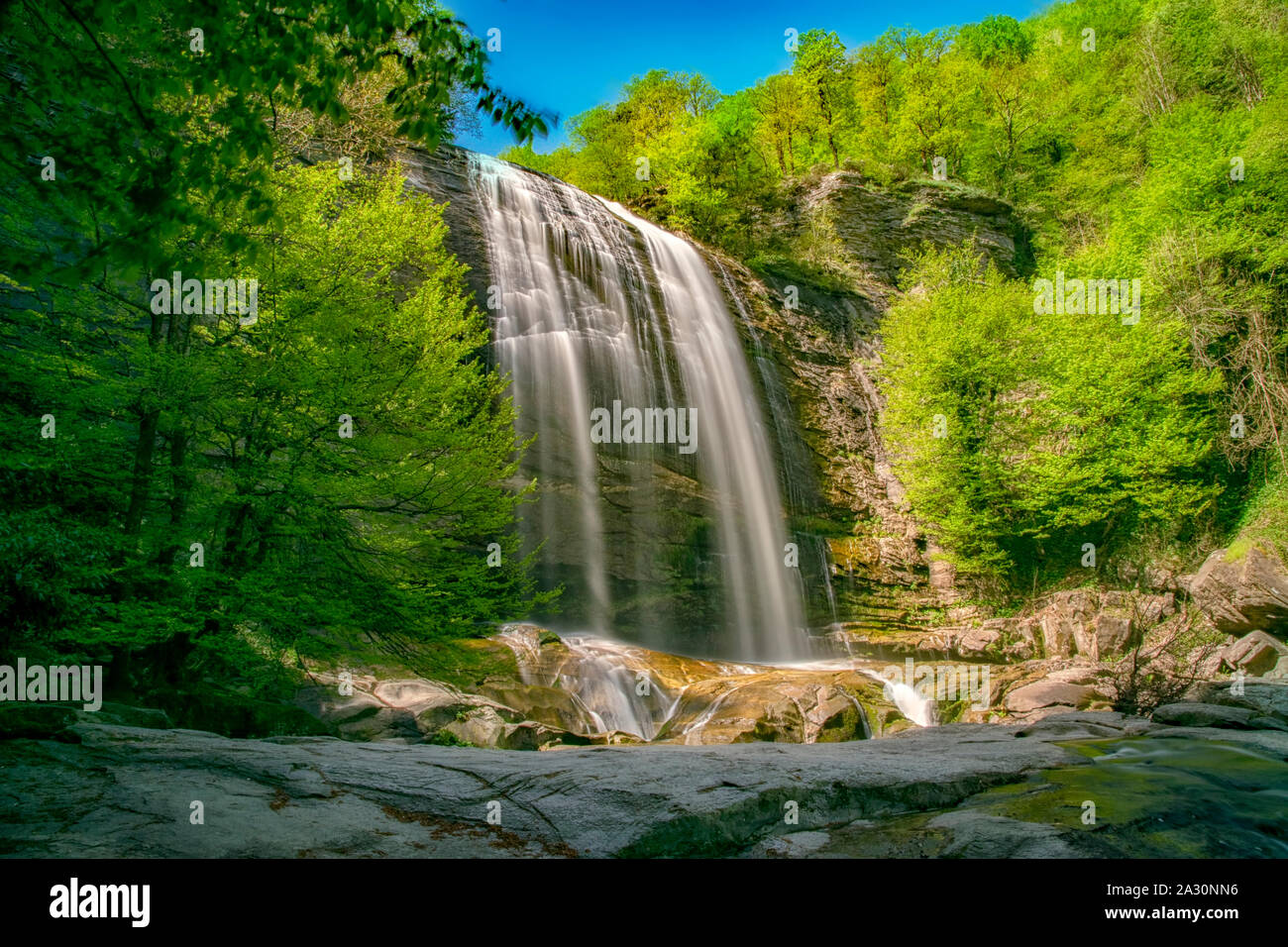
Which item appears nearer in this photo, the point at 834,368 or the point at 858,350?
the point at 834,368

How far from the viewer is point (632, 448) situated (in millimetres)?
20438

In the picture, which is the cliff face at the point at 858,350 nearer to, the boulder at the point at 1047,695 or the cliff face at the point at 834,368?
the cliff face at the point at 834,368

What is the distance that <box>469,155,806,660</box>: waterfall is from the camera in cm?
1898

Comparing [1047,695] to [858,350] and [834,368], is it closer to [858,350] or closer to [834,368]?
[834,368]

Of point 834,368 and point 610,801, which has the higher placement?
point 834,368

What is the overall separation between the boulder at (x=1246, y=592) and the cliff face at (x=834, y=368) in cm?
779

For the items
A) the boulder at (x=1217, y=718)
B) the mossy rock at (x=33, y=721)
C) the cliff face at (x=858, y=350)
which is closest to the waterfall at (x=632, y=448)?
the cliff face at (x=858, y=350)

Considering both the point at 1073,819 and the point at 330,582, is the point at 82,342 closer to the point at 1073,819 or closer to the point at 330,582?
the point at 330,582

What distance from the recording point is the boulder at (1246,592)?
15.3m

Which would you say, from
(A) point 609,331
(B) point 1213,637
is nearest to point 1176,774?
(B) point 1213,637

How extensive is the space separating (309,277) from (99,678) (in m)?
5.89

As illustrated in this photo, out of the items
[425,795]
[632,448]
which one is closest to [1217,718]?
[425,795]

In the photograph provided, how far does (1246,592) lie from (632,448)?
15442 mm

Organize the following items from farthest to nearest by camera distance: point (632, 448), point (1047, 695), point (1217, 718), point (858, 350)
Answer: point (858, 350)
point (632, 448)
point (1047, 695)
point (1217, 718)
